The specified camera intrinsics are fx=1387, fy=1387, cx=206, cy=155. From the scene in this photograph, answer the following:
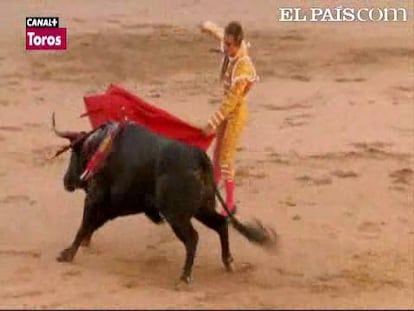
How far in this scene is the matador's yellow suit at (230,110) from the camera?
340 inches

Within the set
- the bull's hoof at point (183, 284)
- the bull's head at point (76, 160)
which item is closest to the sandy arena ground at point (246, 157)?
the bull's hoof at point (183, 284)

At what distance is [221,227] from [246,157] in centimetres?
295

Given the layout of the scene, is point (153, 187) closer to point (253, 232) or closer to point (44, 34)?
point (253, 232)

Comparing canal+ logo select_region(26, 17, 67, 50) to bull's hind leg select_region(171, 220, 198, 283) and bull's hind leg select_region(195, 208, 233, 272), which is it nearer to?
bull's hind leg select_region(195, 208, 233, 272)

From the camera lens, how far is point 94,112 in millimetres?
8812

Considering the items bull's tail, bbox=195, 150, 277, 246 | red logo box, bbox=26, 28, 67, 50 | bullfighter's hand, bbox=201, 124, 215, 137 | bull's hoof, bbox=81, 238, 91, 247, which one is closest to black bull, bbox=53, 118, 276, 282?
bull's tail, bbox=195, 150, 277, 246

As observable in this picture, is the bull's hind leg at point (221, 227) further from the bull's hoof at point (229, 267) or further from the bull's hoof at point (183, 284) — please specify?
the bull's hoof at point (183, 284)

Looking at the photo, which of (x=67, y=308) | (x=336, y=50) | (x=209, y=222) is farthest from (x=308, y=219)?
(x=336, y=50)

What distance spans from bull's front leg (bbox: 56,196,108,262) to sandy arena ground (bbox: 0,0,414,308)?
124 millimetres

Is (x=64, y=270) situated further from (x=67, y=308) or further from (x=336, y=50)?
(x=336, y=50)

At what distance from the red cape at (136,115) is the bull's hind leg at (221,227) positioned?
50cm

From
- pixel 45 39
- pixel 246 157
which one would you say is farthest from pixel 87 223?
pixel 45 39

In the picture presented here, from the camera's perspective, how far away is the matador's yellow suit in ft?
28.3

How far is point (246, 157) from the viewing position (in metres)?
11.3
